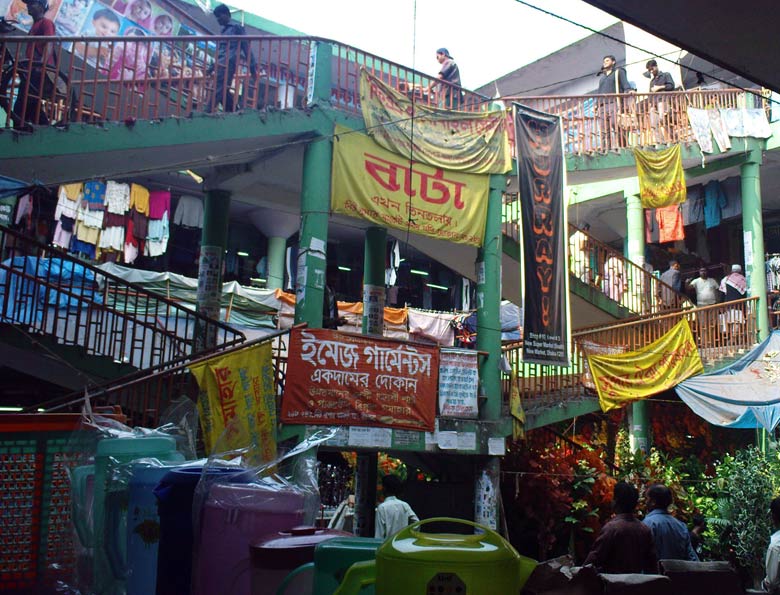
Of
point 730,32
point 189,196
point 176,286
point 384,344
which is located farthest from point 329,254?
point 730,32

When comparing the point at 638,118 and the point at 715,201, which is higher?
the point at 638,118

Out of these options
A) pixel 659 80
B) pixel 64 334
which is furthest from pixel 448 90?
pixel 64 334

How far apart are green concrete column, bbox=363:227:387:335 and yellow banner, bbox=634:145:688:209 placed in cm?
535

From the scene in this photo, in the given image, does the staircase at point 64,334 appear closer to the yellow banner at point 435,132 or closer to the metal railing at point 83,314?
the metal railing at point 83,314

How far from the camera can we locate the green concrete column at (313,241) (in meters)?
10.9

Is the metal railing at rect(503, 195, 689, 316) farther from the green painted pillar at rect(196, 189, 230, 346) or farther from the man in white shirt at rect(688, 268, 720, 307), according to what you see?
the green painted pillar at rect(196, 189, 230, 346)

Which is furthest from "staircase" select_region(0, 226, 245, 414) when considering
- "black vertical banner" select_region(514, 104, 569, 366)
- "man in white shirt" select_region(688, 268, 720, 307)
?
"man in white shirt" select_region(688, 268, 720, 307)

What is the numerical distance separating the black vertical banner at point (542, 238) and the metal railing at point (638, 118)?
8.77ft

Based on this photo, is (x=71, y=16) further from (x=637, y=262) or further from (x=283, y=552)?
(x=283, y=552)

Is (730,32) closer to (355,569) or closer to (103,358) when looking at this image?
(355,569)

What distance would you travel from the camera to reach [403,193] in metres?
11.9

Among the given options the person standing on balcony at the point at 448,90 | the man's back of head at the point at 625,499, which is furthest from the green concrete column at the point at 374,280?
the man's back of head at the point at 625,499

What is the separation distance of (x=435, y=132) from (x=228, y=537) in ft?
33.9

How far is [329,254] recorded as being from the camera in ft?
76.1
